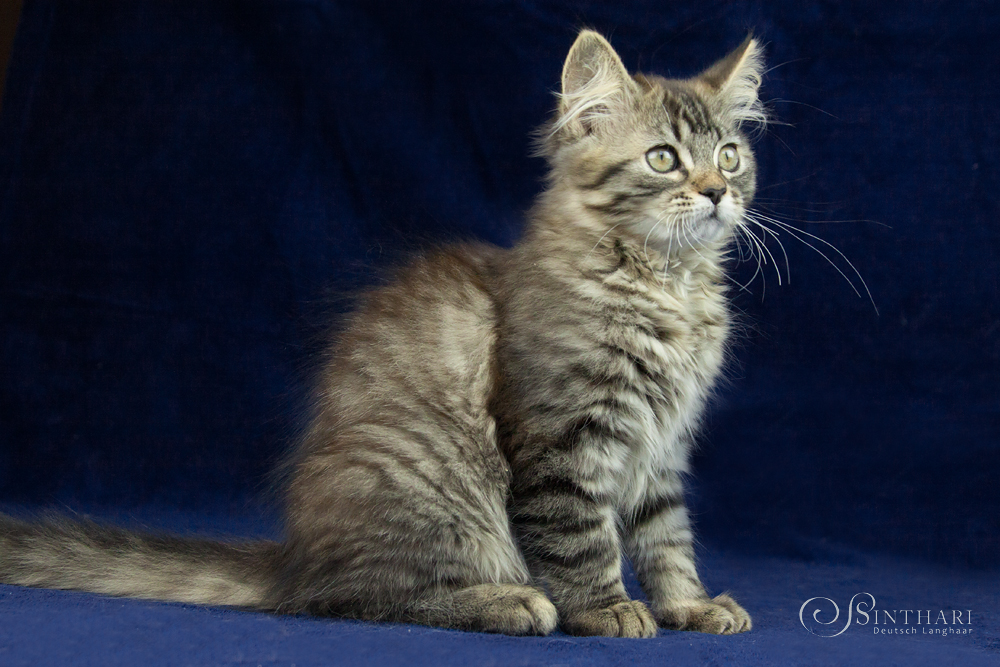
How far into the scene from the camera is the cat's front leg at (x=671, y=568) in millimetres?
2410

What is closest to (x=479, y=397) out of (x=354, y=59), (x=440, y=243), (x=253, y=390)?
(x=440, y=243)

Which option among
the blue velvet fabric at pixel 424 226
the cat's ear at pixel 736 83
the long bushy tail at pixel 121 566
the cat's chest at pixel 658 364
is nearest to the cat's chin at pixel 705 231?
the cat's chest at pixel 658 364

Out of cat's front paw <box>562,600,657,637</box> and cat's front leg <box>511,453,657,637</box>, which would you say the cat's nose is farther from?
cat's front paw <box>562,600,657,637</box>

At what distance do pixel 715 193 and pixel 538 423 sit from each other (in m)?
0.70

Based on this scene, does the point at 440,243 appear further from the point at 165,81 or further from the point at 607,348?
the point at 165,81

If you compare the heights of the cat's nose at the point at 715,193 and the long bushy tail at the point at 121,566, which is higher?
the cat's nose at the point at 715,193

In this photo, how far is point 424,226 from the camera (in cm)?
335

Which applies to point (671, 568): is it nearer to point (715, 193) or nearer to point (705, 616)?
point (705, 616)

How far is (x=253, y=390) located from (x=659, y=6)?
1967mm

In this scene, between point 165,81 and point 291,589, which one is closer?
point 291,589

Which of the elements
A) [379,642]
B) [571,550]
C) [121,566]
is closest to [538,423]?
[571,550]

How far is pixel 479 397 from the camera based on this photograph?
7.84 ft

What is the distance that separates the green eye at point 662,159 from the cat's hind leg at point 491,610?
107cm

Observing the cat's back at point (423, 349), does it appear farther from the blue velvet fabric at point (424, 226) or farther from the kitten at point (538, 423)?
the blue velvet fabric at point (424, 226)
